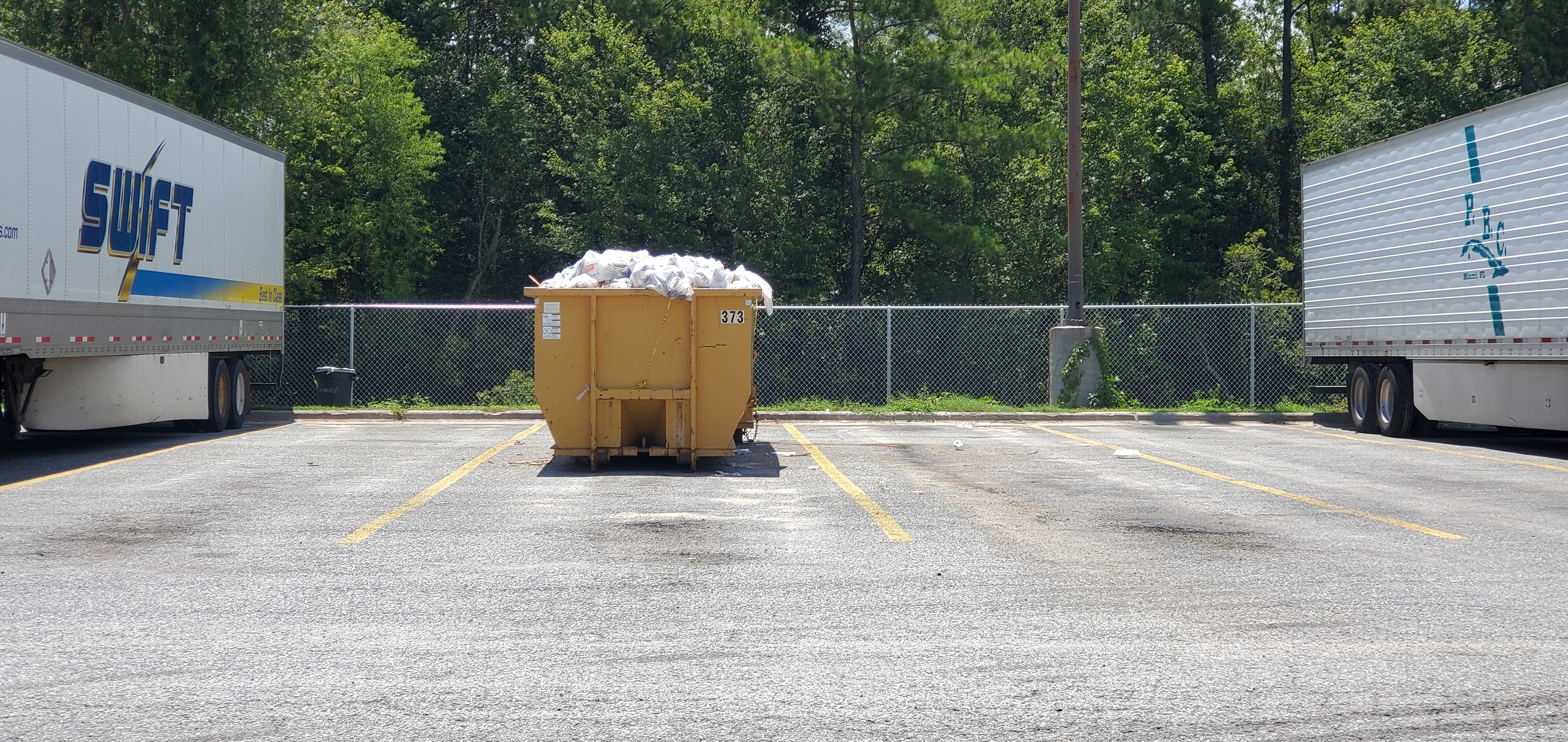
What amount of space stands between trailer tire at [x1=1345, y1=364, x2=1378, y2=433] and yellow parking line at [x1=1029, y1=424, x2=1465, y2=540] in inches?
212

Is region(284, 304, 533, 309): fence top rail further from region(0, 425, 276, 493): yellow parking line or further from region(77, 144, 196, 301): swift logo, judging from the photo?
region(77, 144, 196, 301): swift logo

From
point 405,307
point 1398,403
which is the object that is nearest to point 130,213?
point 405,307

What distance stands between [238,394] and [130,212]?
4.90 meters

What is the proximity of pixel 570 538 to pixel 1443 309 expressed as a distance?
515 inches

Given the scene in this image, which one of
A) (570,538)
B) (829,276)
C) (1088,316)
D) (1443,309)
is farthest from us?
(829,276)

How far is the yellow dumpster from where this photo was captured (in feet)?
42.4

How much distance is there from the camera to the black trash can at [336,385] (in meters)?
22.2

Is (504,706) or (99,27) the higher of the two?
(99,27)

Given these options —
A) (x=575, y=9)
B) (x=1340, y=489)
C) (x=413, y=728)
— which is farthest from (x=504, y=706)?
(x=575, y=9)

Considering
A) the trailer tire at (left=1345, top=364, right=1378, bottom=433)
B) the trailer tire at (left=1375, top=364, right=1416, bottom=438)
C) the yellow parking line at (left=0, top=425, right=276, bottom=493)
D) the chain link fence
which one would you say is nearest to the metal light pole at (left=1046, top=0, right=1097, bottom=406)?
the chain link fence

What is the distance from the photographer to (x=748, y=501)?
10.8m

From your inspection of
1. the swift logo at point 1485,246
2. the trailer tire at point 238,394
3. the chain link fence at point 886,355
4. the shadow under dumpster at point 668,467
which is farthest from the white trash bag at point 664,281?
the chain link fence at point 886,355

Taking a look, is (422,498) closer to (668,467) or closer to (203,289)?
(668,467)

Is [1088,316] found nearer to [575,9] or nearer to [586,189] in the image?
[586,189]
